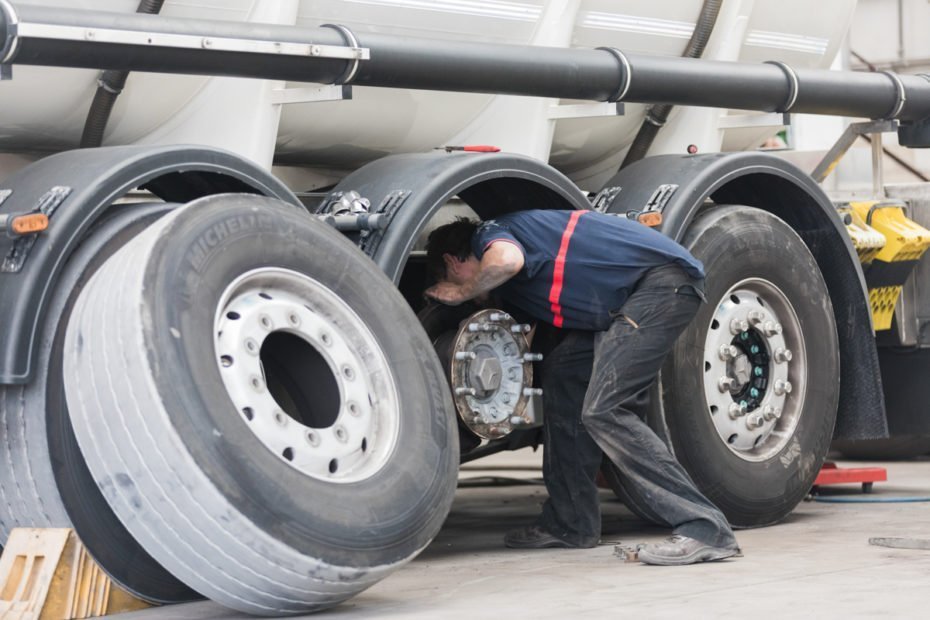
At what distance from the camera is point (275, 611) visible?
4.11 meters

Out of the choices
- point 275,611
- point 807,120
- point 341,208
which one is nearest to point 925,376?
point 341,208

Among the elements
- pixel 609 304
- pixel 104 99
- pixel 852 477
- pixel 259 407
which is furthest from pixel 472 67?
pixel 852 477

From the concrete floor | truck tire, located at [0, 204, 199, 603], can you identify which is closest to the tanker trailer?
truck tire, located at [0, 204, 199, 603]

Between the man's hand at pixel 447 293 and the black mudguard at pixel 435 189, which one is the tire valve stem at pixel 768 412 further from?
the man's hand at pixel 447 293

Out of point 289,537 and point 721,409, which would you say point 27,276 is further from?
point 721,409

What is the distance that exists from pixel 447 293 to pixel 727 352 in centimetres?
→ 127

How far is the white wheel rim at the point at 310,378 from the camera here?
13.7 feet

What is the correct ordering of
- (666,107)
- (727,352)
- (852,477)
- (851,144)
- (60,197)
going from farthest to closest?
(852,477)
(851,144)
(666,107)
(727,352)
(60,197)

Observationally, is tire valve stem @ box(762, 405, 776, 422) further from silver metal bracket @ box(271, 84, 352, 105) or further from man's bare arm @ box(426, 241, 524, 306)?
silver metal bracket @ box(271, 84, 352, 105)

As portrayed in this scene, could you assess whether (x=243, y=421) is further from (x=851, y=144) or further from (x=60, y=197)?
(x=851, y=144)

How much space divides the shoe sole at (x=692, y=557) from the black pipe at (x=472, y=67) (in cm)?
164

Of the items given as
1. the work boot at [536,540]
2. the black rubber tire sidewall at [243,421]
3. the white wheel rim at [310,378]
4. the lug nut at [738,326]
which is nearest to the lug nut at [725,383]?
the lug nut at [738,326]

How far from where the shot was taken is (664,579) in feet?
16.1

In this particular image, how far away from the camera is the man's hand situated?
17.7ft
